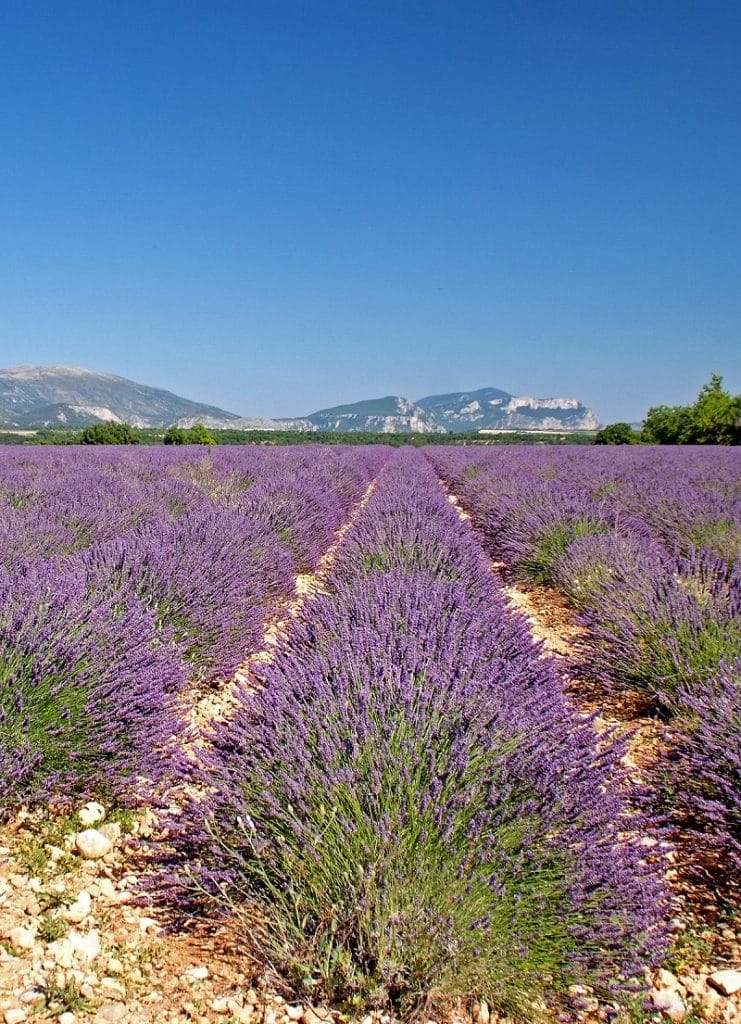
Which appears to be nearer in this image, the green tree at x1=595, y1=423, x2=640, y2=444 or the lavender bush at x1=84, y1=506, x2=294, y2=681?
the lavender bush at x1=84, y1=506, x2=294, y2=681

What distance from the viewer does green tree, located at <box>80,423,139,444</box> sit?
33.1 meters

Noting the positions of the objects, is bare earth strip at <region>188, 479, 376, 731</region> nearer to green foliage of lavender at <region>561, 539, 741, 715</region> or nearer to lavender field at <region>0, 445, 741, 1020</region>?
lavender field at <region>0, 445, 741, 1020</region>

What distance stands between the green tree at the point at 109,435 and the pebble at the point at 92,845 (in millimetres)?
33310

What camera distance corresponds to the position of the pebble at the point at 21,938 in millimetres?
1399

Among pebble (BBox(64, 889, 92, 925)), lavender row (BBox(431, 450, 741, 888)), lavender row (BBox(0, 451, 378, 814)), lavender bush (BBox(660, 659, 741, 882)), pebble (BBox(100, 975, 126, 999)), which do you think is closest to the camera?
pebble (BBox(100, 975, 126, 999))

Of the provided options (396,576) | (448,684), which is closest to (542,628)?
(396,576)

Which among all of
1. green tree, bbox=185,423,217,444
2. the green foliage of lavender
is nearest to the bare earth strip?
the green foliage of lavender

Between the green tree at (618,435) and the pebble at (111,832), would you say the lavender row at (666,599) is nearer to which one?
the pebble at (111,832)

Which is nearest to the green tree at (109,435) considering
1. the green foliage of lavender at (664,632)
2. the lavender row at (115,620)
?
the lavender row at (115,620)

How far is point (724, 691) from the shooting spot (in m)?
2.23

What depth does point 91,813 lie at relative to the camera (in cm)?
193

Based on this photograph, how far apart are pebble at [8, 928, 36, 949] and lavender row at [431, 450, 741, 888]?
5.26ft

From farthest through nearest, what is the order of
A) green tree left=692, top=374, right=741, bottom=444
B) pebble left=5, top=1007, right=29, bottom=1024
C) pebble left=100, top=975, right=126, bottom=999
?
green tree left=692, top=374, right=741, bottom=444 → pebble left=100, top=975, right=126, bottom=999 → pebble left=5, top=1007, right=29, bottom=1024

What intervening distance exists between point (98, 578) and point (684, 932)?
8.18ft
